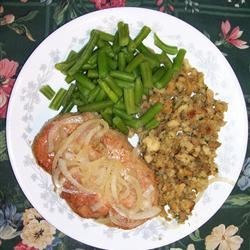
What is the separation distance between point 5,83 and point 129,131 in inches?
36.7

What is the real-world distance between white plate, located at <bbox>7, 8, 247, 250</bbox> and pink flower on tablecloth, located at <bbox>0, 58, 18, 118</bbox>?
0.68 feet

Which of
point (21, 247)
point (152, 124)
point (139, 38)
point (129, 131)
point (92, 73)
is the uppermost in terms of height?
point (139, 38)

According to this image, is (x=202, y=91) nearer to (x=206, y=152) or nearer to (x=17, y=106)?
(x=206, y=152)

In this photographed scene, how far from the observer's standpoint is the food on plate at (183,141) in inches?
120

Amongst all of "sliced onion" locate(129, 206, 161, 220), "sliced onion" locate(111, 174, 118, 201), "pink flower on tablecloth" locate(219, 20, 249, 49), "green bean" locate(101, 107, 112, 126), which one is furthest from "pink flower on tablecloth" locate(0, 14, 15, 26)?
"sliced onion" locate(129, 206, 161, 220)

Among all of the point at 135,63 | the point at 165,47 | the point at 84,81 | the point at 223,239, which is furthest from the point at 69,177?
the point at 223,239

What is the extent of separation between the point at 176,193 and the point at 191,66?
85cm

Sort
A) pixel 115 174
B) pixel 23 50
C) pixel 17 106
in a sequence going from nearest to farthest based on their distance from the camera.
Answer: pixel 115 174 < pixel 17 106 < pixel 23 50

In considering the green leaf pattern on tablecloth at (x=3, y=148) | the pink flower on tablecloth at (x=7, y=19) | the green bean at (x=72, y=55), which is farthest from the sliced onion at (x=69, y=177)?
the pink flower on tablecloth at (x=7, y=19)

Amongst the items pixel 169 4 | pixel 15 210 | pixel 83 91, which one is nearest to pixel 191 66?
pixel 169 4

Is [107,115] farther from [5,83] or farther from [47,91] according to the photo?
[5,83]

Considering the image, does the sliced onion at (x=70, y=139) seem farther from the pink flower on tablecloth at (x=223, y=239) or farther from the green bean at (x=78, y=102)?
the pink flower on tablecloth at (x=223, y=239)

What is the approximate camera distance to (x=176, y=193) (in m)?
3.06

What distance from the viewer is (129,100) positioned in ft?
10.1
